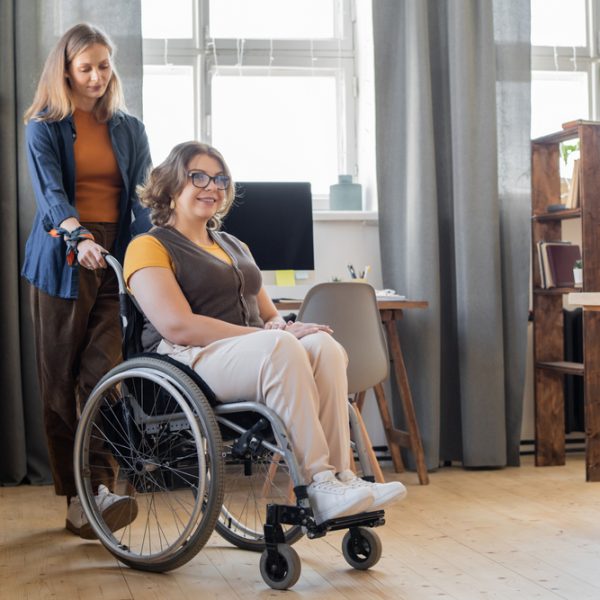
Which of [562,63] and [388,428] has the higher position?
[562,63]

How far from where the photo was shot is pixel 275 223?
3641mm

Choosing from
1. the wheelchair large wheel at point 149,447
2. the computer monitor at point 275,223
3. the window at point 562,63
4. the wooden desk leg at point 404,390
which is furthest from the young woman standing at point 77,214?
the window at point 562,63

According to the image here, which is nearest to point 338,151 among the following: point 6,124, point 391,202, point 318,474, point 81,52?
point 391,202

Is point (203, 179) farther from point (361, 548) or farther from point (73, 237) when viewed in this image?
point (361, 548)

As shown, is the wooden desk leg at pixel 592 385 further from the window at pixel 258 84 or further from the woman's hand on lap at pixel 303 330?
the woman's hand on lap at pixel 303 330

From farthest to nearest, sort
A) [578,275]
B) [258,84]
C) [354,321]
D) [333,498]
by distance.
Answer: [258,84] → [578,275] → [354,321] → [333,498]

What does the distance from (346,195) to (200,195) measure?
65.7 inches

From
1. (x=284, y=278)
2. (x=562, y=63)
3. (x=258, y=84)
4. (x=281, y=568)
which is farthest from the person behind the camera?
(x=562, y=63)

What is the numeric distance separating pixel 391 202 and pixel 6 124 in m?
1.49

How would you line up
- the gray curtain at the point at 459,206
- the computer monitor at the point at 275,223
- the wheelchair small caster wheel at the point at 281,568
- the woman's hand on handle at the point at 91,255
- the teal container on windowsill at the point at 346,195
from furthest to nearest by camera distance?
the teal container on windowsill at the point at 346,195
the gray curtain at the point at 459,206
the computer monitor at the point at 275,223
the woman's hand on handle at the point at 91,255
the wheelchair small caster wheel at the point at 281,568

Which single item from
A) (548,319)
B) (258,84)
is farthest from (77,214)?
(548,319)

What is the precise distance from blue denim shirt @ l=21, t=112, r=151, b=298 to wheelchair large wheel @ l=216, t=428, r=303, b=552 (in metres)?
0.69

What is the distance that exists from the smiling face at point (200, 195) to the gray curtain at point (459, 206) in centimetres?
149

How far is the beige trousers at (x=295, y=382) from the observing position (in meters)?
2.02
